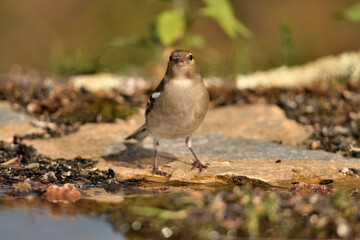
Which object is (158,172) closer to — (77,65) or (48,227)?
(48,227)

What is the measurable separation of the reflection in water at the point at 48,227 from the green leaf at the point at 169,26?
5.39m

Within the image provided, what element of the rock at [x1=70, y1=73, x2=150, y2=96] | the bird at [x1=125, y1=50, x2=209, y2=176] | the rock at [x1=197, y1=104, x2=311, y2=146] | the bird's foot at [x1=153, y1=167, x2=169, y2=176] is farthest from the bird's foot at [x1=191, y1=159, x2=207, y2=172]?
the rock at [x1=70, y1=73, x2=150, y2=96]

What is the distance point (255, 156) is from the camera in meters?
6.11

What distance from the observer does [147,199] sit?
448 centimetres

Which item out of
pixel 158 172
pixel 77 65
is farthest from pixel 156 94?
pixel 77 65

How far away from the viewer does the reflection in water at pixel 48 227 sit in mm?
3544

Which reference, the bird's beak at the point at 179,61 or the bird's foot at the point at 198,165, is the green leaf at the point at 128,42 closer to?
the bird's beak at the point at 179,61

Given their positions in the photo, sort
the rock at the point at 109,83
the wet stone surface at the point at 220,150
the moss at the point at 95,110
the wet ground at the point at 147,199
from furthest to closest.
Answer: the rock at the point at 109,83, the moss at the point at 95,110, the wet stone surface at the point at 220,150, the wet ground at the point at 147,199

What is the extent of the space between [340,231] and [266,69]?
834 centimetres

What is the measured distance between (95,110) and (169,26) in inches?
88.3

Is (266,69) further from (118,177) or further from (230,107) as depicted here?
(118,177)

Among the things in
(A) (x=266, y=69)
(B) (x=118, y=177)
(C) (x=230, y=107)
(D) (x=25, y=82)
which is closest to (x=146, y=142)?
(B) (x=118, y=177)

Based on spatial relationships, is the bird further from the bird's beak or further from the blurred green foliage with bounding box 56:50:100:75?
the blurred green foliage with bounding box 56:50:100:75

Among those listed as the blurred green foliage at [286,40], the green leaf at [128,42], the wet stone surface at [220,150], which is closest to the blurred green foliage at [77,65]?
the green leaf at [128,42]
